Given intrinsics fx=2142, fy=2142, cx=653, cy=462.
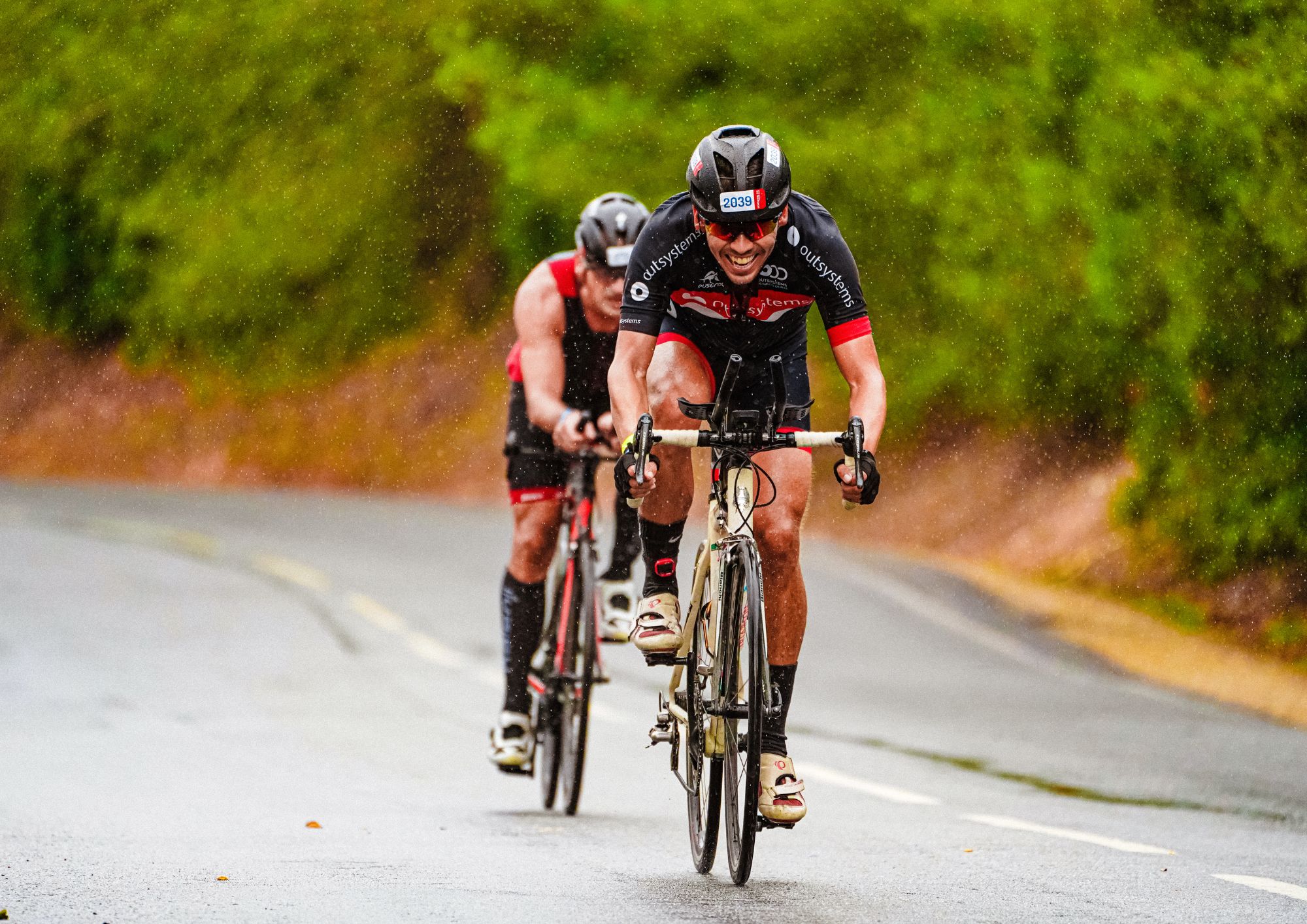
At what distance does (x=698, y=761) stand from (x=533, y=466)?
238cm

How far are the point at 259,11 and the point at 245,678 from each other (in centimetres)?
2353

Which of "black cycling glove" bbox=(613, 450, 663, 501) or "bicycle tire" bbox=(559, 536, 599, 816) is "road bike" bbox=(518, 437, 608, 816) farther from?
"black cycling glove" bbox=(613, 450, 663, 501)

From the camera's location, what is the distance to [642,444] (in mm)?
5926

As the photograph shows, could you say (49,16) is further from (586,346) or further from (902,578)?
(586,346)

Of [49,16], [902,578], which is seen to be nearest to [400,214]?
[49,16]

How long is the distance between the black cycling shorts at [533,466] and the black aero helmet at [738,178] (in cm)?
267

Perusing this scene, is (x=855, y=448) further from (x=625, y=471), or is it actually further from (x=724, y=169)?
(x=724, y=169)

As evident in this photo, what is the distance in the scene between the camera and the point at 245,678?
1444cm

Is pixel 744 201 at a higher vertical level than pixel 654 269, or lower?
higher

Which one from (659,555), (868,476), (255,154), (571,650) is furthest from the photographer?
(255,154)

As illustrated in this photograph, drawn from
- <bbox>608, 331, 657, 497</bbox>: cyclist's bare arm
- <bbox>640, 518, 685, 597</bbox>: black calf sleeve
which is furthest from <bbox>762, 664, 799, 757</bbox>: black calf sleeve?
<bbox>608, 331, 657, 497</bbox>: cyclist's bare arm

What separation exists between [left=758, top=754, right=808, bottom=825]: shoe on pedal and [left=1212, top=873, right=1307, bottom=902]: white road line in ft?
4.57

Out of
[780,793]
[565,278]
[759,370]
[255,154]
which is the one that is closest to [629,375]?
[759,370]

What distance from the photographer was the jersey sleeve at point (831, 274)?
20.1ft
